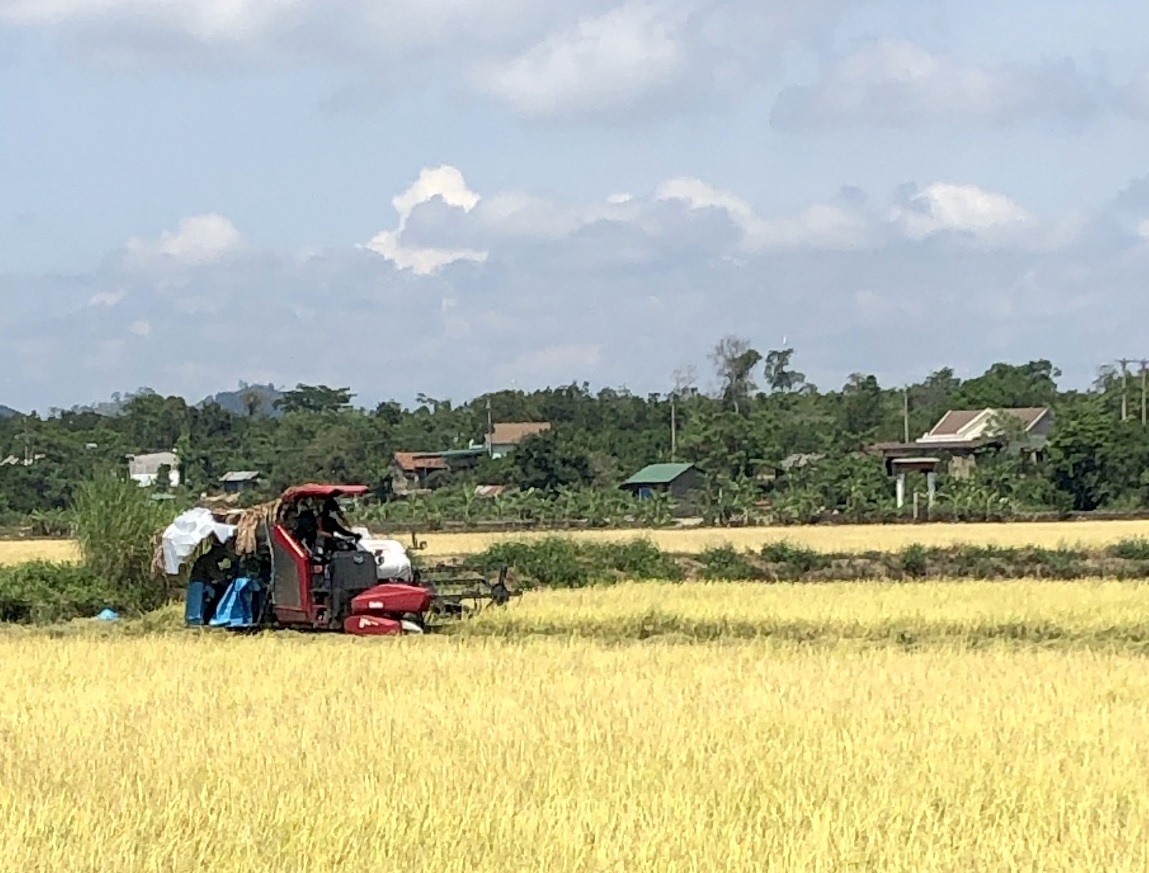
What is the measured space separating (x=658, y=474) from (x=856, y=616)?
5803cm

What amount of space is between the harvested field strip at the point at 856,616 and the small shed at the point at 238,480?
61.9m

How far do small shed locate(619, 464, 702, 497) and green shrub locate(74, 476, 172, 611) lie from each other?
2029 inches

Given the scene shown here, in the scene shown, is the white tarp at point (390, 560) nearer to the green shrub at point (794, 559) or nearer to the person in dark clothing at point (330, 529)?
the person in dark clothing at point (330, 529)

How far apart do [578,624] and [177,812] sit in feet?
42.8

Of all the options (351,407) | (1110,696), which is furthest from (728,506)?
(351,407)

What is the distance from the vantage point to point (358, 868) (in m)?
7.03

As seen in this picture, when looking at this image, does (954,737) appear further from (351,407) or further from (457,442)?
(351,407)

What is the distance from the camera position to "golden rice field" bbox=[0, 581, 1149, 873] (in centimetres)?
727

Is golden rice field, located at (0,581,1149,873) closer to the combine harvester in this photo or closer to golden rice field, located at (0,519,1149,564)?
the combine harvester

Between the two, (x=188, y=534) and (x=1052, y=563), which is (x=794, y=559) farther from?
(x=188, y=534)

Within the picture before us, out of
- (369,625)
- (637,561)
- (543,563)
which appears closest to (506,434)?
(637,561)

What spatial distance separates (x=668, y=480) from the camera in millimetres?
77438

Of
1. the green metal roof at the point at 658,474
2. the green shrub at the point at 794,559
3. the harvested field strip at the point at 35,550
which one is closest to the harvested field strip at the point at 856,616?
the green shrub at the point at 794,559

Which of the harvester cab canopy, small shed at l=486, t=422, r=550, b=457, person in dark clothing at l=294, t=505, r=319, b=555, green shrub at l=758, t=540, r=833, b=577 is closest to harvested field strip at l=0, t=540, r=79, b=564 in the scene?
green shrub at l=758, t=540, r=833, b=577
